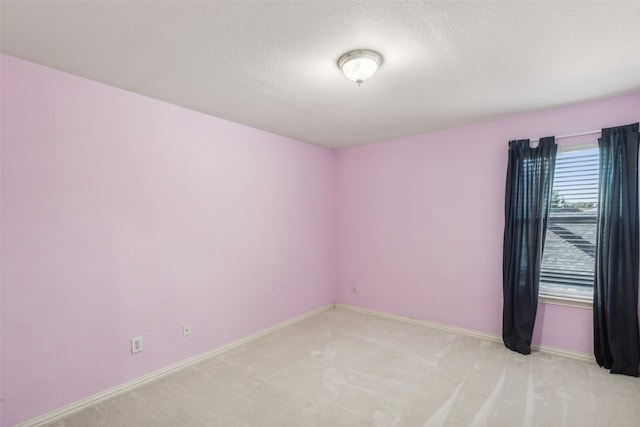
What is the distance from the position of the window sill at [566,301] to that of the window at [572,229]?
33 millimetres

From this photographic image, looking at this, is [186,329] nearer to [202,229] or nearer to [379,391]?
[202,229]

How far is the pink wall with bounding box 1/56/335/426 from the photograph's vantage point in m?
1.95

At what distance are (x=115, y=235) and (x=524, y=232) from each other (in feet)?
11.9

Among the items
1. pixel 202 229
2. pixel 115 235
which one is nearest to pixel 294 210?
pixel 202 229

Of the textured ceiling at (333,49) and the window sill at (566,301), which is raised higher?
the textured ceiling at (333,49)

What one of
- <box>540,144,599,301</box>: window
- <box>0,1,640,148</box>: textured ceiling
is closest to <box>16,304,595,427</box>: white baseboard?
<box>540,144,599,301</box>: window

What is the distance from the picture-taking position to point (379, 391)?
233 centimetres

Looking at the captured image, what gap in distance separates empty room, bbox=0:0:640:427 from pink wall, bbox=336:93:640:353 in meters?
0.02

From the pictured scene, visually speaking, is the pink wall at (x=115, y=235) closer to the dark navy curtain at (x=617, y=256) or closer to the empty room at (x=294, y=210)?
the empty room at (x=294, y=210)

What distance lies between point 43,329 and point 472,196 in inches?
155

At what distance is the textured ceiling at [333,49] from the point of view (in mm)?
1498

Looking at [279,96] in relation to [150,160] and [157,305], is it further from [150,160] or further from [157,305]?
[157,305]

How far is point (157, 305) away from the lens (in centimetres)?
260

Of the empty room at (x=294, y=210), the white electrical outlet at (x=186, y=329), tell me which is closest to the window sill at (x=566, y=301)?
the empty room at (x=294, y=210)
